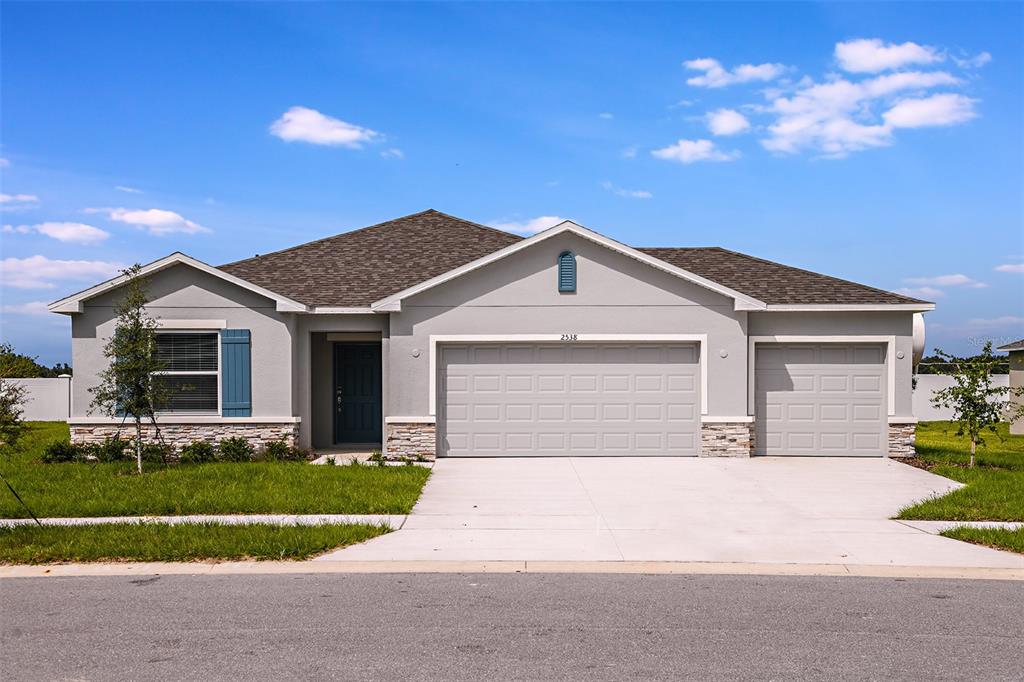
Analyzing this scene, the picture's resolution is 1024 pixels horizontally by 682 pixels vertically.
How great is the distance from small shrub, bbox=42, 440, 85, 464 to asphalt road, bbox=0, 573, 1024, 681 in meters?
8.70

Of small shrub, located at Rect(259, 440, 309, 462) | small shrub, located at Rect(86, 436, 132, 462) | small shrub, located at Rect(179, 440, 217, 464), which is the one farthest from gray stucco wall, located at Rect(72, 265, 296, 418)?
small shrub, located at Rect(179, 440, 217, 464)

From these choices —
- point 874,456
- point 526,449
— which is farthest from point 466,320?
point 874,456

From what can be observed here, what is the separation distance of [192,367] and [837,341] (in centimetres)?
1303

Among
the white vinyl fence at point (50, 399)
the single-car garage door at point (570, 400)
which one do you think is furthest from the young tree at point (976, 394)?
the white vinyl fence at point (50, 399)

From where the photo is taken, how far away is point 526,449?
1597cm

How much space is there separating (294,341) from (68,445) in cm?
471

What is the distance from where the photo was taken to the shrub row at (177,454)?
15.2 m

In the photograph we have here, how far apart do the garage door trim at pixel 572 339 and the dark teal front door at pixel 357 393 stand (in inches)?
101

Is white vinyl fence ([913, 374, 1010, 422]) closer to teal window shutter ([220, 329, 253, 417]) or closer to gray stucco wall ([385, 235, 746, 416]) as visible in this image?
gray stucco wall ([385, 235, 746, 416])

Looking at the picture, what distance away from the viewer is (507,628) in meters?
6.04

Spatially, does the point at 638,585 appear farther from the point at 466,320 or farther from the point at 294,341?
the point at 294,341

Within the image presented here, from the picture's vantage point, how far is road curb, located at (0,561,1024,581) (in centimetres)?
771

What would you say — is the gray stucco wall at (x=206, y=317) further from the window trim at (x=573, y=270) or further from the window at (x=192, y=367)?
the window trim at (x=573, y=270)

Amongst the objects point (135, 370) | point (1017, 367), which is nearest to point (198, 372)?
point (135, 370)
